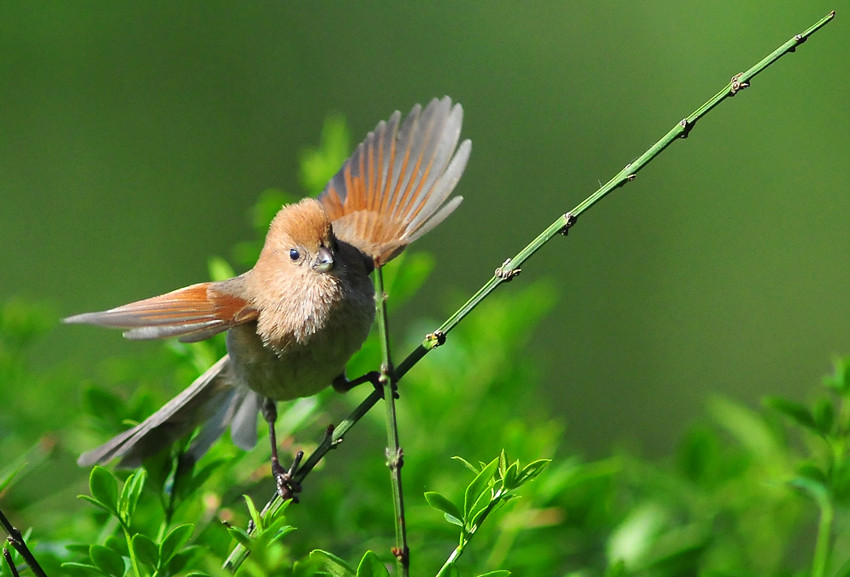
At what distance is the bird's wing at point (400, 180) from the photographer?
2449 mm

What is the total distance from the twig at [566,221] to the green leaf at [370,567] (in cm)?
20

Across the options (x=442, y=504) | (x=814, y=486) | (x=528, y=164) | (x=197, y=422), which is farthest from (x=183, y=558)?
(x=528, y=164)

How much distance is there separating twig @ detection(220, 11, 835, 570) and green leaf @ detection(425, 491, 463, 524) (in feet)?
0.86

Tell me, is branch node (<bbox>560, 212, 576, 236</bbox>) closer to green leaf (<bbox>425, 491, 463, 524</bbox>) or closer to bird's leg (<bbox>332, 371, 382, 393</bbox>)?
green leaf (<bbox>425, 491, 463, 524</bbox>)

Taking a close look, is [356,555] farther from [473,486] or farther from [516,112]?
[516,112]

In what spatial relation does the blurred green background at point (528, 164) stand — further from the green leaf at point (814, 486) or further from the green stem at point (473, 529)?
the green stem at point (473, 529)

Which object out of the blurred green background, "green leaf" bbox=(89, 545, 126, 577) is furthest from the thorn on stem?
the blurred green background

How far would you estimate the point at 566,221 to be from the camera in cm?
175

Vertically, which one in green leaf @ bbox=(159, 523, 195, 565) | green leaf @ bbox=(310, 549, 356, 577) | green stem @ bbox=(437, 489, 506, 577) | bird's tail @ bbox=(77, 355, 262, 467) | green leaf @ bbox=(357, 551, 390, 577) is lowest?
green stem @ bbox=(437, 489, 506, 577)

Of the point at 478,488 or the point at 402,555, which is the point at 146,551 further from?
the point at 478,488

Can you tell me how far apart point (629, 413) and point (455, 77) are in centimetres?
409

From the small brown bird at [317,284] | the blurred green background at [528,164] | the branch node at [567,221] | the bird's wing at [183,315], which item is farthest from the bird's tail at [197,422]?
the blurred green background at [528,164]

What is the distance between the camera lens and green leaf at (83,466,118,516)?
1700mm

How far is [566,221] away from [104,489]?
0.95 meters
